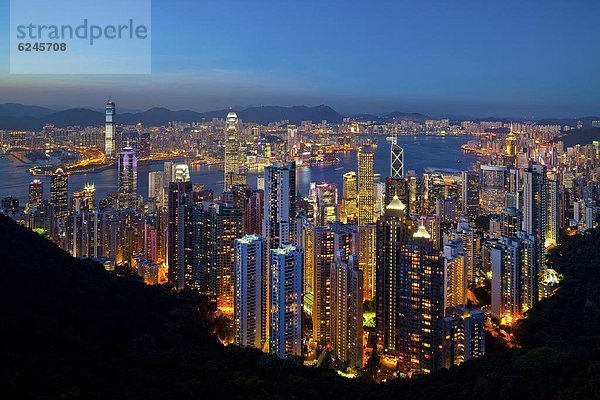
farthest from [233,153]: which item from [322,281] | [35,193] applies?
[322,281]

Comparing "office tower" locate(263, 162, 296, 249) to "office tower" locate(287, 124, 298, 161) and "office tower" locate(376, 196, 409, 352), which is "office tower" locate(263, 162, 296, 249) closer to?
"office tower" locate(376, 196, 409, 352)

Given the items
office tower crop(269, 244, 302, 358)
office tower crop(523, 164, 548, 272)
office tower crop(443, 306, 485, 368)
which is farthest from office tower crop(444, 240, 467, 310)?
office tower crop(523, 164, 548, 272)

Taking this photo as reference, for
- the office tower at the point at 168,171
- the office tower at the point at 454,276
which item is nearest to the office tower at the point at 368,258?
the office tower at the point at 454,276

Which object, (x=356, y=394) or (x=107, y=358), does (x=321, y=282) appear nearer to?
(x=356, y=394)

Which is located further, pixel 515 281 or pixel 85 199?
pixel 85 199

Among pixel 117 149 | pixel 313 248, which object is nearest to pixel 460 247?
pixel 313 248

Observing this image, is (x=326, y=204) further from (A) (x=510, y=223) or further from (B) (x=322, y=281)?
(B) (x=322, y=281)

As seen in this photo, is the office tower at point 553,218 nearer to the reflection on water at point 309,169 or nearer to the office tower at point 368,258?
the reflection on water at point 309,169
